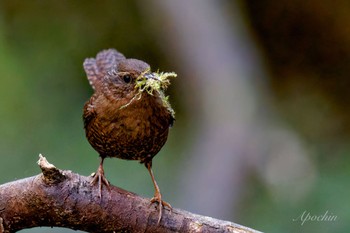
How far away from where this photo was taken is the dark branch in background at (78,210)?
8.87ft

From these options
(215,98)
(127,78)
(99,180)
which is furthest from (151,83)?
(215,98)

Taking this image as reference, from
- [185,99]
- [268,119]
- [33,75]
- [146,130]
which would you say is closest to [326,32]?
[268,119]

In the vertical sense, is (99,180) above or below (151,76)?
below

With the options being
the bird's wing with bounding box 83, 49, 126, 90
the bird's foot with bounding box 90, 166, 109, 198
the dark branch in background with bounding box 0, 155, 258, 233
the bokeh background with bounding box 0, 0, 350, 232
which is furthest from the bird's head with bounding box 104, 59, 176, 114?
the bokeh background with bounding box 0, 0, 350, 232

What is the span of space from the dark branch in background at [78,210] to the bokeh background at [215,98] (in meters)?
2.28

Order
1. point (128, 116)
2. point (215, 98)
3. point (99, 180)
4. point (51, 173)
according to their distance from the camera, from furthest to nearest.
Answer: point (215, 98), point (128, 116), point (99, 180), point (51, 173)

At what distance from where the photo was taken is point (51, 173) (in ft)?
8.59

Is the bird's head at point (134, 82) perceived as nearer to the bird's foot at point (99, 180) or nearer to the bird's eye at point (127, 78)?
the bird's eye at point (127, 78)
